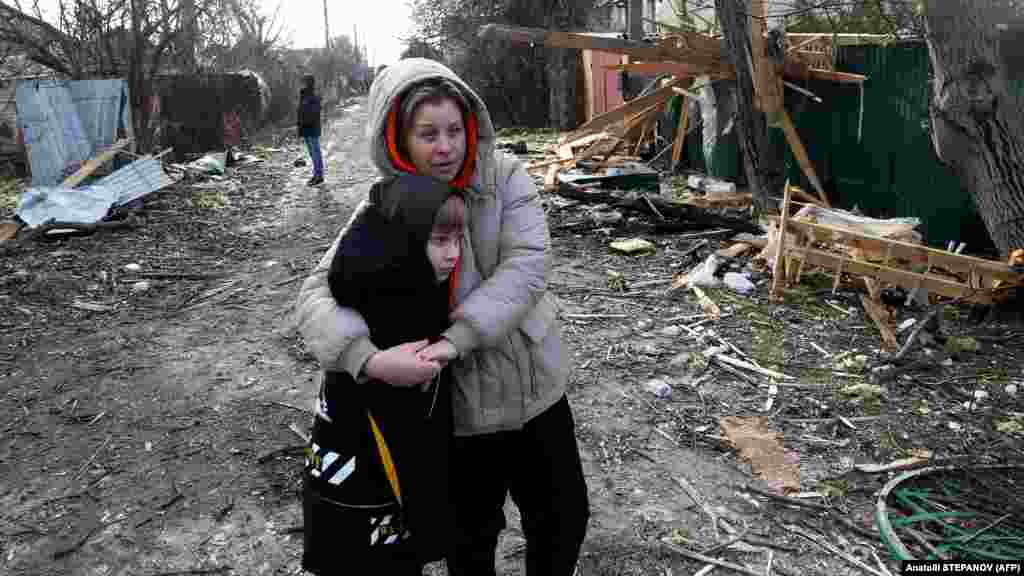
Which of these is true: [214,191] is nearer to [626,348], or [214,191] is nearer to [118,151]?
[118,151]

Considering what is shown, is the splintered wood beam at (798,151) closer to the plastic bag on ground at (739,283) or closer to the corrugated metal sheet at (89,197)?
the plastic bag on ground at (739,283)

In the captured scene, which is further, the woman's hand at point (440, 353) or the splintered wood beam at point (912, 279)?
the splintered wood beam at point (912, 279)

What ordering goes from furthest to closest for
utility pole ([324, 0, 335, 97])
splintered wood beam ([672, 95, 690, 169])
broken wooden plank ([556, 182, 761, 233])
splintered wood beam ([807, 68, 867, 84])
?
utility pole ([324, 0, 335, 97]), splintered wood beam ([672, 95, 690, 169]), splintered wood beam ([807, 68, 867, 84]), broken wooden plank ([556, 182, 761, 233])

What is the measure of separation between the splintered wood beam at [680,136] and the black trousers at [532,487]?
11015 mm

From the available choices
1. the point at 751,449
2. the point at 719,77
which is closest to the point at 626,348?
the point at 751,449

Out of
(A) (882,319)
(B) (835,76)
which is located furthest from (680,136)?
(A) (882,319)

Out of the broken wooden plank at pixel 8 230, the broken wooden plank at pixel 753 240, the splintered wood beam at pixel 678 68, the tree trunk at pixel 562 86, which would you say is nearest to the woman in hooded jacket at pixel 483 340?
the broken wooden plank at pixel 753 240

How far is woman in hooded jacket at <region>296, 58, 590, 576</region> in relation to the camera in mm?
1753

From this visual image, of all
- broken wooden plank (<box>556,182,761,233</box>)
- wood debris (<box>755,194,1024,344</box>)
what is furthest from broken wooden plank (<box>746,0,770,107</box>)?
wood debris (<box>755,194,1024,344</box>)

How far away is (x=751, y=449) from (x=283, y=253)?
5841mm

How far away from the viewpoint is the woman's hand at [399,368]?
1663 mm

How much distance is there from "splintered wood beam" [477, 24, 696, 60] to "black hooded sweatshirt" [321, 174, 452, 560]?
760 centimetres

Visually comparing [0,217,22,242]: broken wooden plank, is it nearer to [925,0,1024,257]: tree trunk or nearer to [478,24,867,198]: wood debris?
[478,24,867,198]: wood debris

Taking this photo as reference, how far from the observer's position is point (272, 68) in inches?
1060
